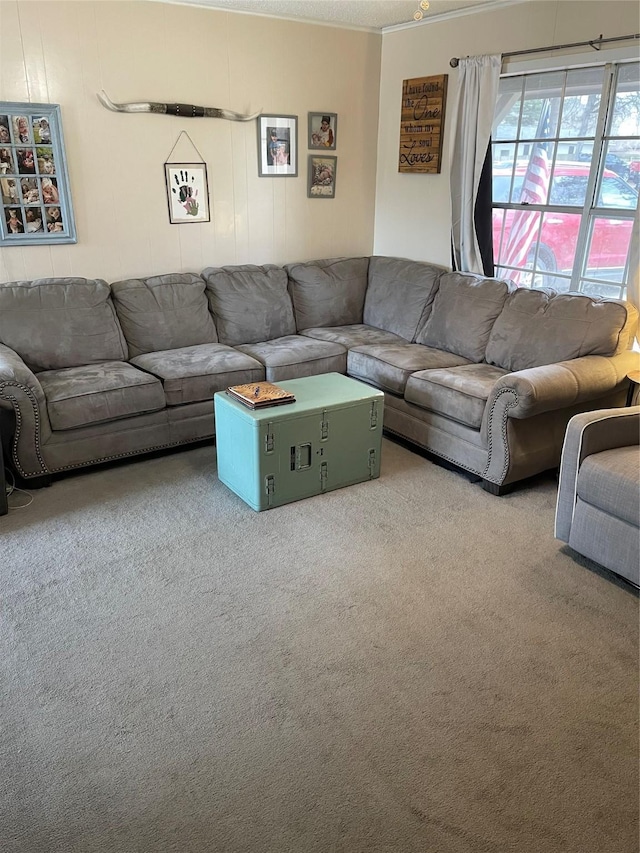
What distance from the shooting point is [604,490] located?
247 cm

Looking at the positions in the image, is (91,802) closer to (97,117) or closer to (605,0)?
(97,117)

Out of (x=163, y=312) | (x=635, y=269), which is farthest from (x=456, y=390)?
(x=163, y=312)

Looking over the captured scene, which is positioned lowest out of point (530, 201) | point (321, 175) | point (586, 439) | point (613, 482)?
point (613, 482)

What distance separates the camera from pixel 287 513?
119 inches

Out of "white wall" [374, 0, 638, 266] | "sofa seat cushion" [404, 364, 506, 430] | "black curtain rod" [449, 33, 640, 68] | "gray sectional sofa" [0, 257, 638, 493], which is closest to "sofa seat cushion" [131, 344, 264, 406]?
"gray sectional sofa" [0, 257, 638, 493]

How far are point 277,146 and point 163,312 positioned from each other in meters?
1.49

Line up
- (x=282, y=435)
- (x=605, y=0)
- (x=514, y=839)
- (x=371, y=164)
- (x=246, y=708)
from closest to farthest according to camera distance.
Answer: (x=514, y=839), (x=246, y=708), (x=282, y=435), (x=605, y=0), (x=371, y=164)

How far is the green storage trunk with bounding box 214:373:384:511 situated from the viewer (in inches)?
116

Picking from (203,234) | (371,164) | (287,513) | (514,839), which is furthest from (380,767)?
(371,164)

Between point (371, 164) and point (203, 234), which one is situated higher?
point (371, 164)

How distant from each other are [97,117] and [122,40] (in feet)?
1.50

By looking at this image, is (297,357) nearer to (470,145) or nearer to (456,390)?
(456,390)

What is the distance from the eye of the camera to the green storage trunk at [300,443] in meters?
2.96

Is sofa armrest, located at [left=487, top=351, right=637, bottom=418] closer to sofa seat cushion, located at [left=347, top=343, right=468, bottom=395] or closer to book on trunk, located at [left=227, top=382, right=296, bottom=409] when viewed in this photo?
sofa seat cushion, located at [left=347, top=343, right=468, bottom=395]
